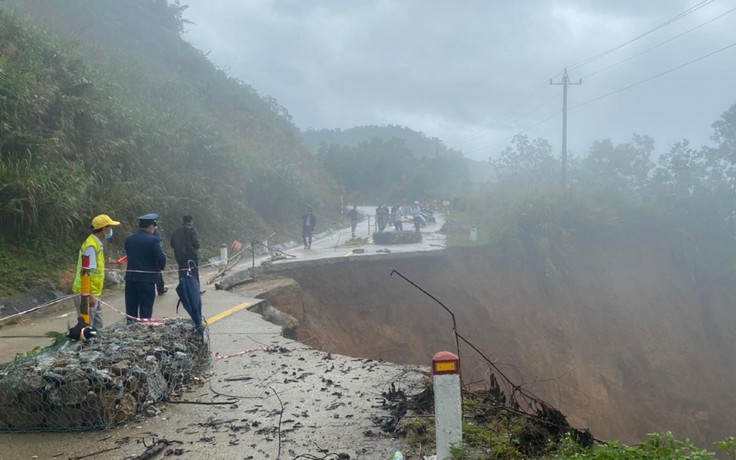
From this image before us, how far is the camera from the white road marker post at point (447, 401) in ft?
13.5

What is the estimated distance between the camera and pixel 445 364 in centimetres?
410

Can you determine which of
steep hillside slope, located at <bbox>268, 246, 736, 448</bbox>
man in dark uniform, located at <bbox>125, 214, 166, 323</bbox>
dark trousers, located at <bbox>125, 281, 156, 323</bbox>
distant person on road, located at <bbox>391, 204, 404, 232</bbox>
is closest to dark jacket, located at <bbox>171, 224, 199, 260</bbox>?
man in dark uniform, located at <bbox>125, 214, 166, 323</bbox>

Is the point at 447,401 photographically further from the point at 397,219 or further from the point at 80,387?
the point at 397,219

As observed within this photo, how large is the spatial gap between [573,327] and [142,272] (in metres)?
19.4

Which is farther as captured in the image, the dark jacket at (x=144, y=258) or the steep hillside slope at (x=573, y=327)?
the steep hillside slope at (x=573, y=327)

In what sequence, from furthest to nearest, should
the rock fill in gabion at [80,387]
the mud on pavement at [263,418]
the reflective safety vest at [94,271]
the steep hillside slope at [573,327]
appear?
the steep hillside slope at [573,327], the reflective safety vest at [94,271], the rock fill in gabion at [80,387], the mud on pavement at [263,418]

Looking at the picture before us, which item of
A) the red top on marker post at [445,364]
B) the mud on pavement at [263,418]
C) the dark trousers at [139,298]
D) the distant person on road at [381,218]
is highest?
the distant person on road at [381,218]

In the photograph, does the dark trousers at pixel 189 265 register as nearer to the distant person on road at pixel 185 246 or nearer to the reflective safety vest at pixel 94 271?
→ the distant person on road at pixel 185 246

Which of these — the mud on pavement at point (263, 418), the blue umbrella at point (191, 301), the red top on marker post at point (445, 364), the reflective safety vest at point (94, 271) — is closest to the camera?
the red top on marker post at point (445, 364)

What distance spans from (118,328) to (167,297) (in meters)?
5.81

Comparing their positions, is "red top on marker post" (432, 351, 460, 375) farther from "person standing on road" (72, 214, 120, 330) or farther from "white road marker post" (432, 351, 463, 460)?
"person standing on road" (72, 214, 120, 330)

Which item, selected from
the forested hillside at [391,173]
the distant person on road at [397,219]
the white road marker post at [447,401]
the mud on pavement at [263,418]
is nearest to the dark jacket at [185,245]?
the mud on pavement at [263,418]

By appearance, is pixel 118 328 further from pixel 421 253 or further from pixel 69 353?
pixel 421 253

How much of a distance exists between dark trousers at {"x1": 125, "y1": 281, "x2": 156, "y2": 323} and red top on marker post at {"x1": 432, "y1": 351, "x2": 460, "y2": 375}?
15.5ft
